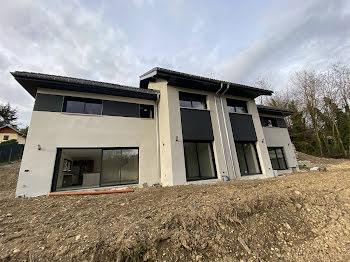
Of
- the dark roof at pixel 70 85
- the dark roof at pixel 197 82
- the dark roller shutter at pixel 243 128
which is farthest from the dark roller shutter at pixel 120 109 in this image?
the dark roller shutter at pixel 243 128

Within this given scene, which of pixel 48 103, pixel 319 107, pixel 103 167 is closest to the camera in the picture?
pixel 48 103

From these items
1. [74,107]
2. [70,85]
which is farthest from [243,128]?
[70,85]

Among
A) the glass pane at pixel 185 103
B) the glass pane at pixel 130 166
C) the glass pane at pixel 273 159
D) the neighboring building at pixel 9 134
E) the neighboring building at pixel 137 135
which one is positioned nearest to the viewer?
the neighboring building at pixel 137 135

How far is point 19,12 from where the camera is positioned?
6.36 metres

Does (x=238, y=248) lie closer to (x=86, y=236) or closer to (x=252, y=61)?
(x=86, y=236)

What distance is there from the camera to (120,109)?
7.68 m

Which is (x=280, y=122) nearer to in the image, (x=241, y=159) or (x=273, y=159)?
(x=273, y=159)

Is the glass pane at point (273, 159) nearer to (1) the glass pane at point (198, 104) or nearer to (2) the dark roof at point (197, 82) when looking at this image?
(2) the dark roof at point (197, 82)

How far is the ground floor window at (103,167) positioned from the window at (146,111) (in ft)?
6.75

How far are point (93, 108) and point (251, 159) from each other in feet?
30.9

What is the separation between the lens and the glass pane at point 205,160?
7.34 meters

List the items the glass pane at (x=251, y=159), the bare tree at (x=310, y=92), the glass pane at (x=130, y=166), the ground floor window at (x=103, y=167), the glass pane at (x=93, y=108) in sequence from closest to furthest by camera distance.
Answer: the ground floor window at (x=103, y=167) → the glass pane at (x=130, y=166) → the glass pane at (x=93, y=108) → the glass pane at (x=251, y=159) → the bare tree at (x=310, y=92)

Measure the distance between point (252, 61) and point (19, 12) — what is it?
1877 centimetres

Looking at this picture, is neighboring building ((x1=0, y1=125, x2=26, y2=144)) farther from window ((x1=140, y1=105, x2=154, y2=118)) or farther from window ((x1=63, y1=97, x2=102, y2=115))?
window ((x1=140, y1=105, x2=154, y2=118))
